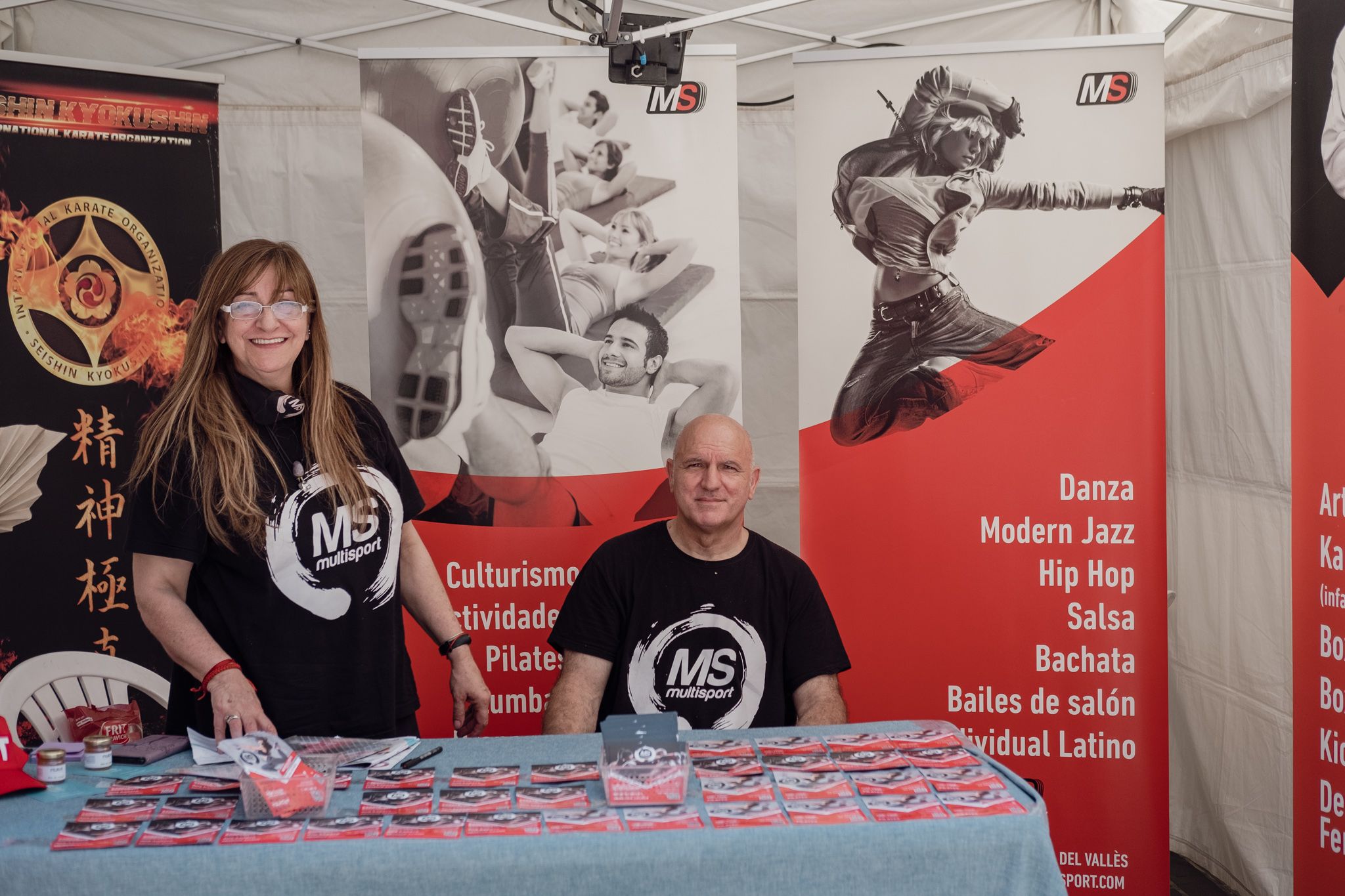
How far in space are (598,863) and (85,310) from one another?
2.41 meters

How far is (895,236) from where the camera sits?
2.99 m

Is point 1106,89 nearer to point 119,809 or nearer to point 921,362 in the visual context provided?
point 921,362

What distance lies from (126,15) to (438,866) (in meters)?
3.18

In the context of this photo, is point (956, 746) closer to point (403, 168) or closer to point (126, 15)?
point (403, 168)

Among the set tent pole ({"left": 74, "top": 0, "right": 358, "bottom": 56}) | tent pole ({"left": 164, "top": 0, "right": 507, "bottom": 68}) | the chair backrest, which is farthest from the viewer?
tent pole ({"left": 164, "top": 0, "right": 507, "bottom": 68})

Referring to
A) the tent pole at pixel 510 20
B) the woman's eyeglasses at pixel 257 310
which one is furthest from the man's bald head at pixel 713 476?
the tent pole at pixel 510 20

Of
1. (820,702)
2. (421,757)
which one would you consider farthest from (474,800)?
(820,702)

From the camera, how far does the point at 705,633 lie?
2.46 metres

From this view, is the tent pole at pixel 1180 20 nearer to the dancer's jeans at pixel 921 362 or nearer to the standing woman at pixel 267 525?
the dancer's jeans at pixel 921 362

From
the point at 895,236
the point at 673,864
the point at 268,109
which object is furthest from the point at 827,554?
the point at 268,109

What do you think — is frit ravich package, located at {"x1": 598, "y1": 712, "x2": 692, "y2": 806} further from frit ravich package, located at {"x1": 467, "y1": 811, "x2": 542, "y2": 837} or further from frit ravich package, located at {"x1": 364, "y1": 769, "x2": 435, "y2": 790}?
frit ravich package, located at {"x1": 364, "y1": 769, "x2": 435, "y2": 790}

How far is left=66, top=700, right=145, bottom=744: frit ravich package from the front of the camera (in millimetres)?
2848

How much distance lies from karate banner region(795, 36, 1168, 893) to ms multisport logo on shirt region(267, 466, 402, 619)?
1359mm

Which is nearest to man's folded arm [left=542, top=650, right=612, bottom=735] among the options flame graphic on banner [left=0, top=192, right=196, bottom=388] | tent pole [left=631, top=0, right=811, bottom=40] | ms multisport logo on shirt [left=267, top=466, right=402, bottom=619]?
ms multisport logo on shirt [left=267, top=466, right=402, bottom=619]
